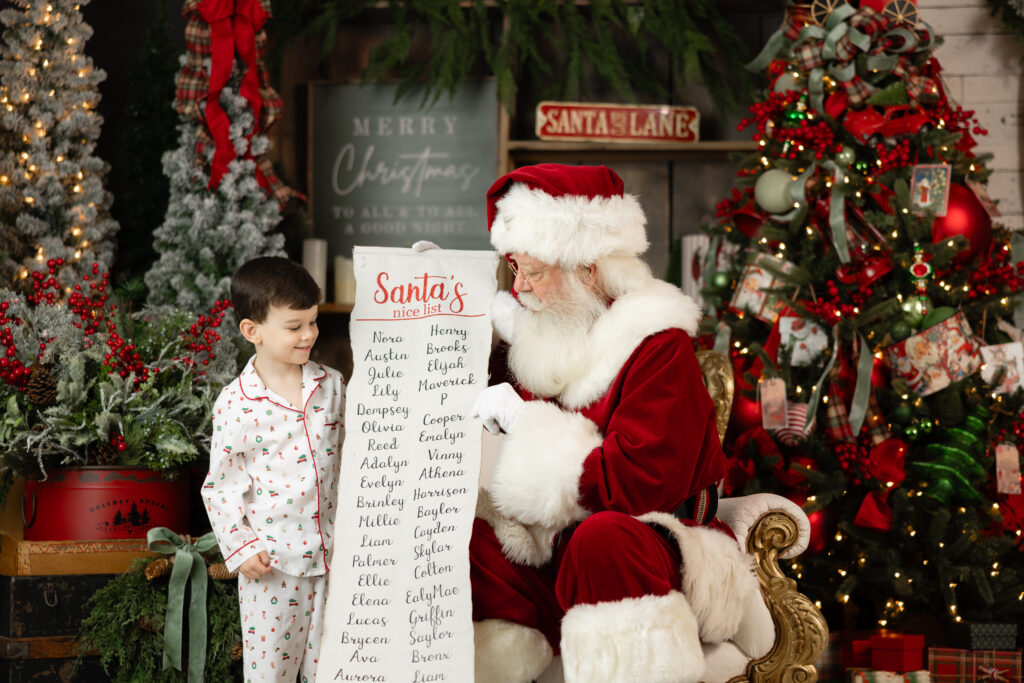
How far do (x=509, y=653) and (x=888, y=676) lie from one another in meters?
1.46

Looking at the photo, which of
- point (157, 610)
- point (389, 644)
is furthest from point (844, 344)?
point (157, 610)

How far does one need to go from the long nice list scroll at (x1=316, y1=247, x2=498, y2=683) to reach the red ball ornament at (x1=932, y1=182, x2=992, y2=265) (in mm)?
1636

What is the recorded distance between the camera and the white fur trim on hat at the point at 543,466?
1.98 metres

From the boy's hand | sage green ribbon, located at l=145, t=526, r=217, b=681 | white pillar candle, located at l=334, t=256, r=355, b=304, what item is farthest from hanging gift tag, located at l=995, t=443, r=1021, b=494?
white pillar candle, located at l=334, t=256, r=355, b=304

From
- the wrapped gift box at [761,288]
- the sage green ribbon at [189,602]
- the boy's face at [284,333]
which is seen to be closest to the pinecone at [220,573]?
the sage green ribbon at [189,602]

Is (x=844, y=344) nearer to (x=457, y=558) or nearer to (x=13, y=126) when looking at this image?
(x=457, y=558)

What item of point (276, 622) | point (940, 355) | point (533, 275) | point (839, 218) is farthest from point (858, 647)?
point (276, 622)

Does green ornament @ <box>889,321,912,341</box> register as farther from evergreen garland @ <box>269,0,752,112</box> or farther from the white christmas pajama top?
the white christmas pajama top

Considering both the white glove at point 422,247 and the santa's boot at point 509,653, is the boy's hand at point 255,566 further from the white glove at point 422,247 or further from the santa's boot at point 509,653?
the white glove at point 422,247

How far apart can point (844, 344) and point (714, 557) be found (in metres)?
1.36

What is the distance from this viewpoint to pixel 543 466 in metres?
1.99

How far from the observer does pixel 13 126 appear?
10.3 feet

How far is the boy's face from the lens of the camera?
2.22 meters

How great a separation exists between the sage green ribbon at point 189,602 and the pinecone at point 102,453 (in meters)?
0.26
